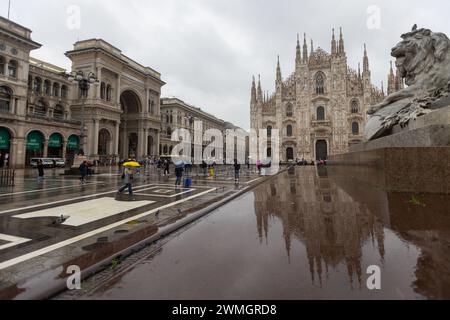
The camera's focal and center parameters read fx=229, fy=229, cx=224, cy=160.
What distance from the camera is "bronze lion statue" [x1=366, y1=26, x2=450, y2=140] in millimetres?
6766

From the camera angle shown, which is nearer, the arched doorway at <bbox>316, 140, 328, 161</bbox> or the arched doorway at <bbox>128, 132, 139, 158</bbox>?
the arched doorway at <bbox>128, 132, 139, 158</bbox>

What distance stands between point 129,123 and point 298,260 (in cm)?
4891

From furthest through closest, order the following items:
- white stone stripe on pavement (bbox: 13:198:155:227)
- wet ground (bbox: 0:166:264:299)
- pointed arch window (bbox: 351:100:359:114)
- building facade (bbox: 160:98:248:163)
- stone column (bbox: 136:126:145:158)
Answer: building facade (bbox: 160:98:248:163) < pointed arch window (bbox: 351:100:359:114) < stone column (bbox: 136:126:145:158) < white stone stripe on pavement (bbox: 13:198:155:227) < wet ground (bbox: 0:166:264:299)

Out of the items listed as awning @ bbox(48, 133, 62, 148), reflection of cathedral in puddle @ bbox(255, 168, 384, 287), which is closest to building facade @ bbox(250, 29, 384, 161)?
awning @ bbox(48, 133, 62, 148)

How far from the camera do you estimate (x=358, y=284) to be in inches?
77.9

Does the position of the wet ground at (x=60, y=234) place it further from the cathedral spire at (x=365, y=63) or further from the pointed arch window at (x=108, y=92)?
the cathedral spire at (x=365, y=63)

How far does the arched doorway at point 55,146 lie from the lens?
3278 cm

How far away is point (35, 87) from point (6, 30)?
10.9 m

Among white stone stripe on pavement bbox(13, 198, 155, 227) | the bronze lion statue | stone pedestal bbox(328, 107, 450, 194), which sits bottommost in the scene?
white stone stripe on pavement bbox(13, 198, 155, 227)

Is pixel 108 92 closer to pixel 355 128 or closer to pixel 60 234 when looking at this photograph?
pixel 60 234

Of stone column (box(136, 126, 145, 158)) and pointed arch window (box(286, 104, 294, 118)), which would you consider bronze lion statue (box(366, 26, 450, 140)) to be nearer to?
stone column (box(136, 126, 145, 158))

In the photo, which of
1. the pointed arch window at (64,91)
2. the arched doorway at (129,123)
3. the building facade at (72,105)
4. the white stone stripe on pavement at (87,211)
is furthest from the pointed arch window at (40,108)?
the white stone stripe on pavement at (87,211)

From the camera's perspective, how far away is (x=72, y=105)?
39000 mm

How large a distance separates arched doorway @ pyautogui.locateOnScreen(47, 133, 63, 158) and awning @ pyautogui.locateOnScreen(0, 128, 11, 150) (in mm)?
4708
